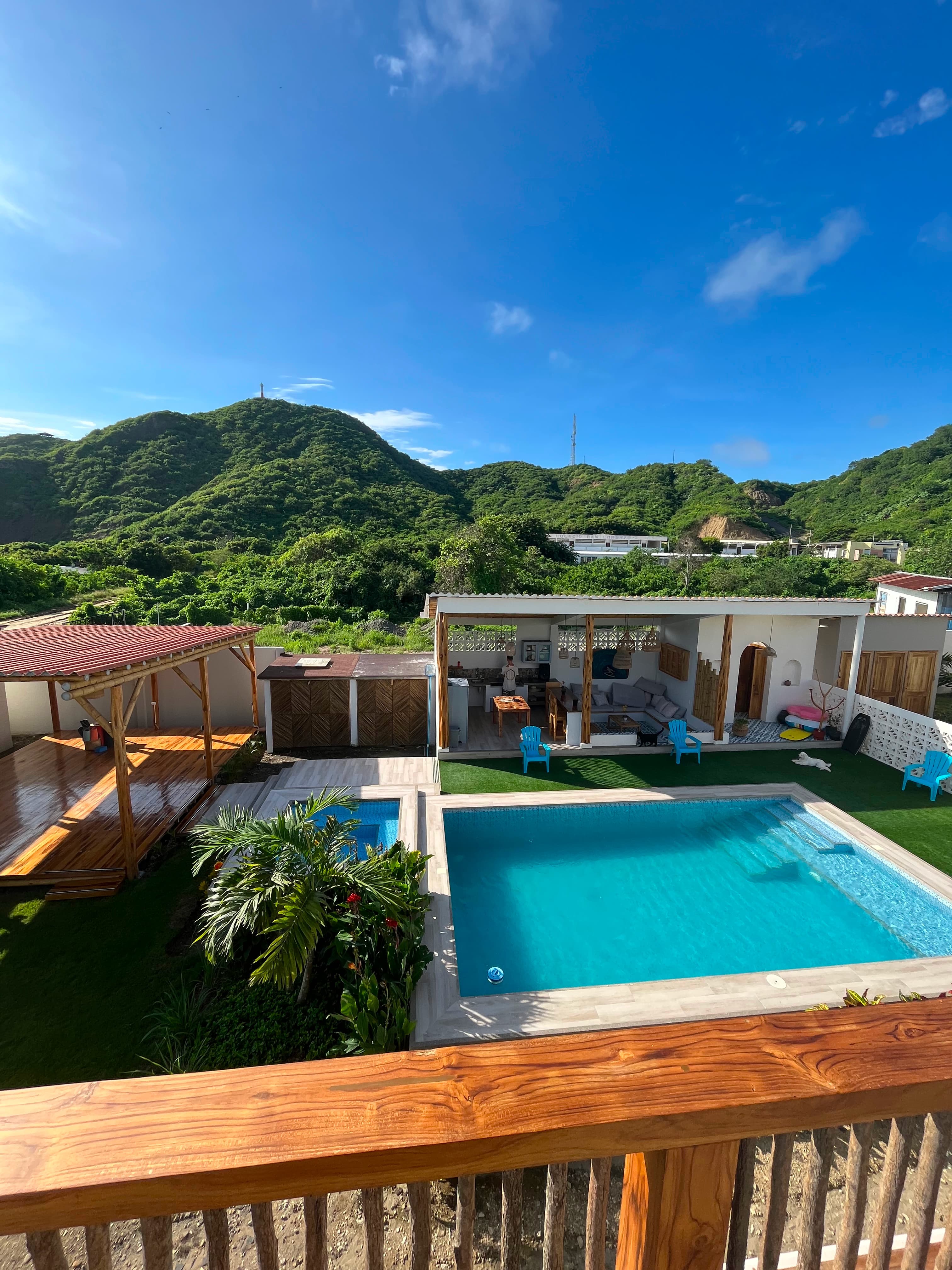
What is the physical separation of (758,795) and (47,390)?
2093 inches

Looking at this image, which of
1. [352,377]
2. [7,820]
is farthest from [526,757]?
[352,377]

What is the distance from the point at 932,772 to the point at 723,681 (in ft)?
13.7

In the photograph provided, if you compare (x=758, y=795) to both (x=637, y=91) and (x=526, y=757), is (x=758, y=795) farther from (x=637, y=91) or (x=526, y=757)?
(x=637, y=91)

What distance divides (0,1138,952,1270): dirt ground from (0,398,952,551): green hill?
134ft

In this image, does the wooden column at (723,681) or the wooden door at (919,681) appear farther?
the wooden door at (919,681)

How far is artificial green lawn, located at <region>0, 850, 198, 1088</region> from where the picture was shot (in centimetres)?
513

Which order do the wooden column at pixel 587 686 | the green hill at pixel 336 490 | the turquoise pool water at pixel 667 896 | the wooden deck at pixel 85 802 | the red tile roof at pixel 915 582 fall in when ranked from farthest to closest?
the green hill at pixel 336 490 → the red tile roof at pixel 915 582 → the wooden column at pixel 587 686 → the wooden deck at pixel 85 802 → the turquoise pool water at pixel 667 896

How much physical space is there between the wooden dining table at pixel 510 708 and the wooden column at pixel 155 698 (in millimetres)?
7999

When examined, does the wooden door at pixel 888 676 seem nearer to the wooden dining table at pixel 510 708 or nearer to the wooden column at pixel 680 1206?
the wooden dining table at pixel 510 708

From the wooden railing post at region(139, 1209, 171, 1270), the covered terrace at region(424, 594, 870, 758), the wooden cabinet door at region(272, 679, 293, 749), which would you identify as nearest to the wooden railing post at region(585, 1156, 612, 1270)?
the wooden railing post at region(139, 1209, 171, 1270)

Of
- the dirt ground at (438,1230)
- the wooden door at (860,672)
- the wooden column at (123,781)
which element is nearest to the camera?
the dirt ground at (438,1230)

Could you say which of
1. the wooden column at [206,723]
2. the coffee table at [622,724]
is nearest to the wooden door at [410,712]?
the wooden column at [206,723]

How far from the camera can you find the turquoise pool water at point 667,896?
688 centimetres

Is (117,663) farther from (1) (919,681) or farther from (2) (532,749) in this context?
(1) (919,681)
